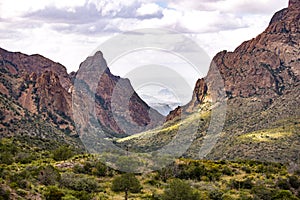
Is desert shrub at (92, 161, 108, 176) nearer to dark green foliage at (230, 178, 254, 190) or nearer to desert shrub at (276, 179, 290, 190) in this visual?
dark green foliage at (230, 178, 254, 190)

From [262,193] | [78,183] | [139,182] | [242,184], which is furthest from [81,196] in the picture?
[242,184]

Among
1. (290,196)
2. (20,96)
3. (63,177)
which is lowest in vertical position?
(290,196)

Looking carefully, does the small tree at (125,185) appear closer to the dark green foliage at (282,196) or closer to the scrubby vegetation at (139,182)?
the scrubby vegetation at (139,182)

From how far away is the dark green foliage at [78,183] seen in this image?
48.8 metres

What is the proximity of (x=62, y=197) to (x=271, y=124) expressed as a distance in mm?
124180

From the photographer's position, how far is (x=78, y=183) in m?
49.4

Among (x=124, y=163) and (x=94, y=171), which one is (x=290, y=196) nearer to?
(x=124, y=163)

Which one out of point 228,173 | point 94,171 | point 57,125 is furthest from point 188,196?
point 57,125

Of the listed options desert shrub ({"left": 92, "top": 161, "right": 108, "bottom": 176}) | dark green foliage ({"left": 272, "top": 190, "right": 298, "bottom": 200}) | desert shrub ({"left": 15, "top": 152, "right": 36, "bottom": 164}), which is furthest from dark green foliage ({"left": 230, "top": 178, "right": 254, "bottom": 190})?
desert shrub ({"left": 15, "top": 152, "right": 36, "bottom": 164})

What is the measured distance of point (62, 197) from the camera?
3916 cm

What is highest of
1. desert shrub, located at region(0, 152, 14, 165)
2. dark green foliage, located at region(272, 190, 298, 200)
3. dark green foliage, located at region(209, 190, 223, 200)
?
desert shrub, located at region(0, 152, 14, 165)

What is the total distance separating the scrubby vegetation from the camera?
43.0 meters

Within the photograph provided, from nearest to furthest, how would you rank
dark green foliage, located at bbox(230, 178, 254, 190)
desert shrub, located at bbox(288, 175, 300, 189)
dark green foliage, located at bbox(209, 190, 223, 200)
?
dark green foliage, located at bbox(209, 190, 223, 200), dark green foliage, located at bbox(230, 178, 254, 190), desert shrub, located at bbox(288, 175, 300, 189)

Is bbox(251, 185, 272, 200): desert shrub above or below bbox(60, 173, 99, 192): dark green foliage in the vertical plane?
below
